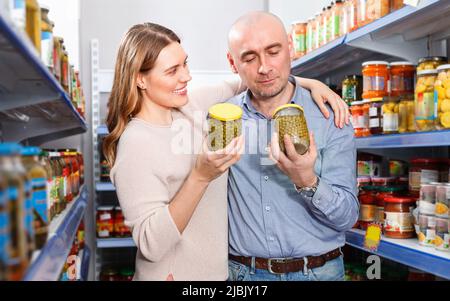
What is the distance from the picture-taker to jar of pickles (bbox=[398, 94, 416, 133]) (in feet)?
6.95

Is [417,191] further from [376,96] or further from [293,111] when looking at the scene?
[293,111]

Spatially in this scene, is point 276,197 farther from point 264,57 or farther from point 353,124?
point 353,124

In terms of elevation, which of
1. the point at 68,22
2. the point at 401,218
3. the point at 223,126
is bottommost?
the point at 401,218

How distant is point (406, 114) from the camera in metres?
2.14

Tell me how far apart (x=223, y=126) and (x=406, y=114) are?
1044 mm

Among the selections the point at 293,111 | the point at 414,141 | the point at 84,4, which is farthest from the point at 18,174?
the point at 84,4

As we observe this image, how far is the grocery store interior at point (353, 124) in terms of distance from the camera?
0.92 meters

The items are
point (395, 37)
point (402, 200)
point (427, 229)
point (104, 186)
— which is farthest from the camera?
point (104, 186)

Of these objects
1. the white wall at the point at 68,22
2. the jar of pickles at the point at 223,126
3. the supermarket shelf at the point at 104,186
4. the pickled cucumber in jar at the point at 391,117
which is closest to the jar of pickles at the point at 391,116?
the pickled cucumber in jar at the point at 391,117

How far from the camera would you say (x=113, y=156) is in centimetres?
160

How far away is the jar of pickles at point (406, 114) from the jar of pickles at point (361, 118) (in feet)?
0.76

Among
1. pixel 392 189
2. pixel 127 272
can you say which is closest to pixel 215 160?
pixel 392 189

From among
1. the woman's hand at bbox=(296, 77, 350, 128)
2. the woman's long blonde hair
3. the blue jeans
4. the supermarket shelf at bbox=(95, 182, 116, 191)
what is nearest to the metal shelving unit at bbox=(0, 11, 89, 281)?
the woman's long blonde hair
